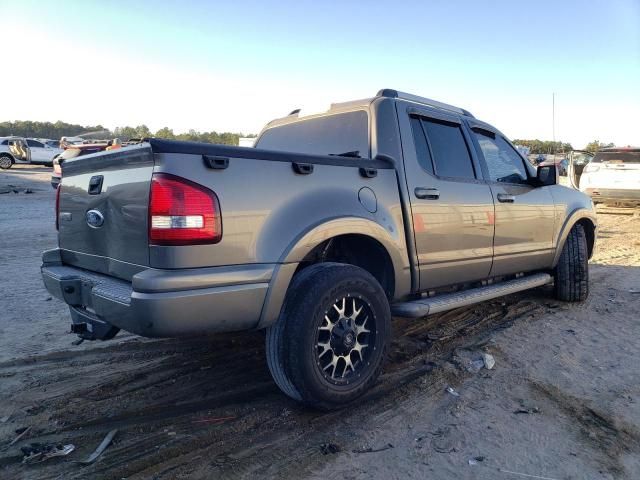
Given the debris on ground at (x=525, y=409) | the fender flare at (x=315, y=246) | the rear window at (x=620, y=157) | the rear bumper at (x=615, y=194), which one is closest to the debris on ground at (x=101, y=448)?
→ the fender flare at (x=315, y=246)

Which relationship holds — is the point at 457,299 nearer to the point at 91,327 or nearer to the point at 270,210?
the point at 270,210

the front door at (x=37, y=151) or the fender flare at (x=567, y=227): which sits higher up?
the front door at (x=37, y=151)

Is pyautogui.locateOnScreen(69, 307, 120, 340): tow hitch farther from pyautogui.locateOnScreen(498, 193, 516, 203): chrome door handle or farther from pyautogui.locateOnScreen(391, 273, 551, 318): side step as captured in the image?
pyautogui.locateOnScreen(498, 193, 516, 203): chrome door handle

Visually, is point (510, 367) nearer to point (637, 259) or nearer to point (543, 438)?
point (543, 438)

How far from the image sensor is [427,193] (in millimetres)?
3795

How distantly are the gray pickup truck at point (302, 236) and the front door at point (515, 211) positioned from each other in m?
0.03

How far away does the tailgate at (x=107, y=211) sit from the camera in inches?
106

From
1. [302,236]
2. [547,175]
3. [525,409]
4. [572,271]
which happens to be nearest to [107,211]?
[302,236]

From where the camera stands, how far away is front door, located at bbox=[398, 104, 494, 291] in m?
3.78

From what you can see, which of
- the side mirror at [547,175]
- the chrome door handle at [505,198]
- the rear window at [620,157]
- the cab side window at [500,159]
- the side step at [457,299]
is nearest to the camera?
the side step at [457,299]

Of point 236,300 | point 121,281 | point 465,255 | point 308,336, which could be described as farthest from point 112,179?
point 465,255

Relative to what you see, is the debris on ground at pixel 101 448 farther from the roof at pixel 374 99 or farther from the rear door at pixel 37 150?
the rear door at pixel 37 150

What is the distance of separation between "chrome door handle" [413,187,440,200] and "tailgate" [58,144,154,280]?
1.92 meters

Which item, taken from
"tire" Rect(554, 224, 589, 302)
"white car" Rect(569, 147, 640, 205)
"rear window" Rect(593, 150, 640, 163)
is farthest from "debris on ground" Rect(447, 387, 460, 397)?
"rear window" Rect(593, 150, 640, 163)
